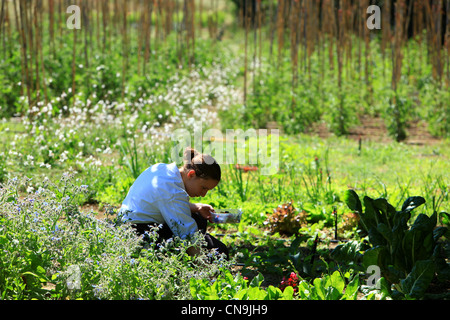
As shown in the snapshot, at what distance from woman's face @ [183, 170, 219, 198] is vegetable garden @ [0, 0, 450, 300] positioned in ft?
1.19

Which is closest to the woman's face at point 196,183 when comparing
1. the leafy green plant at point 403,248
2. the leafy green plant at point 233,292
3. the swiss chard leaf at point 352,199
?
the leafy green plant at point 233,292

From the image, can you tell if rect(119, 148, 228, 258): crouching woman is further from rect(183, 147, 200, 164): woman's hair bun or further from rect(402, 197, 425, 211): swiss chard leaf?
rect(402, 197, 425, 211): swiss chard leaf

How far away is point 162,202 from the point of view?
11.0 ft

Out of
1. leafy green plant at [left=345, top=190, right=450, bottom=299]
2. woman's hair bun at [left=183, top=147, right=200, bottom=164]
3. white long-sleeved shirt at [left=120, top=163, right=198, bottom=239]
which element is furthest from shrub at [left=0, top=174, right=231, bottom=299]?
leafy green plant at [left=345, top=190, right=450, bottom=299]

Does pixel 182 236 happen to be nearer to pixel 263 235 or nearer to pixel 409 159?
pixel 263 235

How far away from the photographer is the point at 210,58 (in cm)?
1327

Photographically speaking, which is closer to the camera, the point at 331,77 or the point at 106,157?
the point at 106,157

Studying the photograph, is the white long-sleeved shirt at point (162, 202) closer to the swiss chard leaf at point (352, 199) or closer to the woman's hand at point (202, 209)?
the woman's hand at point (202, 209)

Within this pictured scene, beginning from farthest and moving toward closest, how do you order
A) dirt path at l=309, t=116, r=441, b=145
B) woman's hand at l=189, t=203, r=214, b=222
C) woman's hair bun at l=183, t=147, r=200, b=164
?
dirt path at l=309, t=116, r=441, b=145, woman's hand at l=189, t=203, r=214, b=222, woman's hair bun at l=183, t=147, r=200, b=164

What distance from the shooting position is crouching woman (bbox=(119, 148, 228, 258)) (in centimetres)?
332

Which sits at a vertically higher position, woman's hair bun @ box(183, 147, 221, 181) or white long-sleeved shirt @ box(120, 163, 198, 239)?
woman's hair bun @ box(183, 147, 221, 181)

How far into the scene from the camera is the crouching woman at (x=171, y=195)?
3.32m
